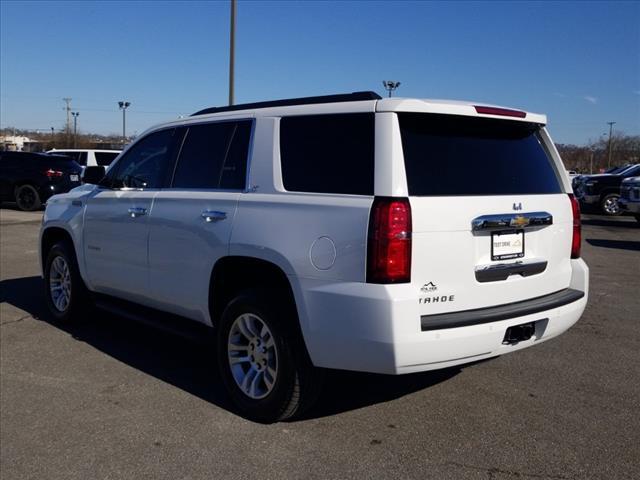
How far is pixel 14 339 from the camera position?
5.92 metres

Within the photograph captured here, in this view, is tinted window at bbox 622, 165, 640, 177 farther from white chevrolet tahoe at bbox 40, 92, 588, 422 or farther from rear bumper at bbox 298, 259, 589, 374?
rear bumper at bbox 298, 259, 589, 374

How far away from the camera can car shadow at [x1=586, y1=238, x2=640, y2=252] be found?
13289 mm

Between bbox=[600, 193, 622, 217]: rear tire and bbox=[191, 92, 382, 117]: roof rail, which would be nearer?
bbox=[191, 92, 382, 117]: roof rail

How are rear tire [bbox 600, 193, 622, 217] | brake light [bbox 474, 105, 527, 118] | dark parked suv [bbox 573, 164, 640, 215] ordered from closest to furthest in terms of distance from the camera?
1. brake light [bbox 474, 105, 527, 118]
2. dark parked suv [bbox 573, 164, 640, 215]
3. rear tire [bbox 600, 193, 622, 217]

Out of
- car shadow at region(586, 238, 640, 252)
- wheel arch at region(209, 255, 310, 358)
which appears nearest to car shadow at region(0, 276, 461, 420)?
wheel arch at region(209, 255, 310, 358)

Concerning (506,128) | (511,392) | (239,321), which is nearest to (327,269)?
(239,321)

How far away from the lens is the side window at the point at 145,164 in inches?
203

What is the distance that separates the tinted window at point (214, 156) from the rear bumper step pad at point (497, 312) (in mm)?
1640

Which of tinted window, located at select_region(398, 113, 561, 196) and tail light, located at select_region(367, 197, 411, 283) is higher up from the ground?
tinted window, located at select_region(398, 113, 561, 196)

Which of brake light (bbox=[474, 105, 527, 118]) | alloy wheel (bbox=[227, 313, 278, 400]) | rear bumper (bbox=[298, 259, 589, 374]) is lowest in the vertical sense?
alloy wheel (bbox=[227, 313, 278, 400])

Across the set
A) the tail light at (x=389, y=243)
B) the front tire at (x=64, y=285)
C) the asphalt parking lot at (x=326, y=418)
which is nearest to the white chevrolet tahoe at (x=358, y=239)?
the tail light at (x=389, y=243)

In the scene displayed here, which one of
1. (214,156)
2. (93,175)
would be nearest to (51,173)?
(93,175)

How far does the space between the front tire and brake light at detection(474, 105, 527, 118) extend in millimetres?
4145

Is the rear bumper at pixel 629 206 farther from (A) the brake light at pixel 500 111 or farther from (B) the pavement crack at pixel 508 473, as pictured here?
(B) the pavement crack at pixel 508 473
